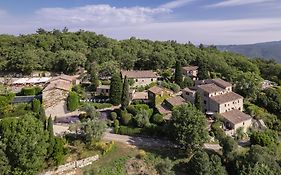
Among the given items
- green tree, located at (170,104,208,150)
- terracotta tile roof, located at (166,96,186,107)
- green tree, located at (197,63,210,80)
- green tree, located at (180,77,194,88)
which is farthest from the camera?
green tree, located at (197,63,210,80)

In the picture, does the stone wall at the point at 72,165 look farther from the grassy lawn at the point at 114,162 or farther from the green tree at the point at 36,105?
the green tree at the point at 36,105

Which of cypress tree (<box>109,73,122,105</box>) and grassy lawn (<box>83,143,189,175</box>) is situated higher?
cypress tree (<box>109,73,122,105</box>)

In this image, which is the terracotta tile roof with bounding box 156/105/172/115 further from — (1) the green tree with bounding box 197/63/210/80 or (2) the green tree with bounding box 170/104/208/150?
(1) the green tree with bounding box 197/63/210/80

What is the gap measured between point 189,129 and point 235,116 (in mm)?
→ 16290

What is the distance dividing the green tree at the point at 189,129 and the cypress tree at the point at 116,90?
623 inches

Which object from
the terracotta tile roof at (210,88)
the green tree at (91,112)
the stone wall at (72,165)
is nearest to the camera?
the stone wall at (72,165)

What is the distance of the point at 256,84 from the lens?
68812 mm

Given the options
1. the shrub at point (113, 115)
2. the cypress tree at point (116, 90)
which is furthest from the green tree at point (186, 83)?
the shrub at point (113, 115)

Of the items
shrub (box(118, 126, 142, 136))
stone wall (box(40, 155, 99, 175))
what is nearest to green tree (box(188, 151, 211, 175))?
shrub (box(118, 126, 142, 136))

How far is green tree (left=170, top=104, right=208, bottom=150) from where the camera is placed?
142 feet

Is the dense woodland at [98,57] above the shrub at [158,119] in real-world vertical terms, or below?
above

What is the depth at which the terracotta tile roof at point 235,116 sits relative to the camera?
54.0m

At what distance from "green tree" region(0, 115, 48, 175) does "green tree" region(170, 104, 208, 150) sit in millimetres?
18902

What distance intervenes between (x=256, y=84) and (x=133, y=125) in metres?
34.2
